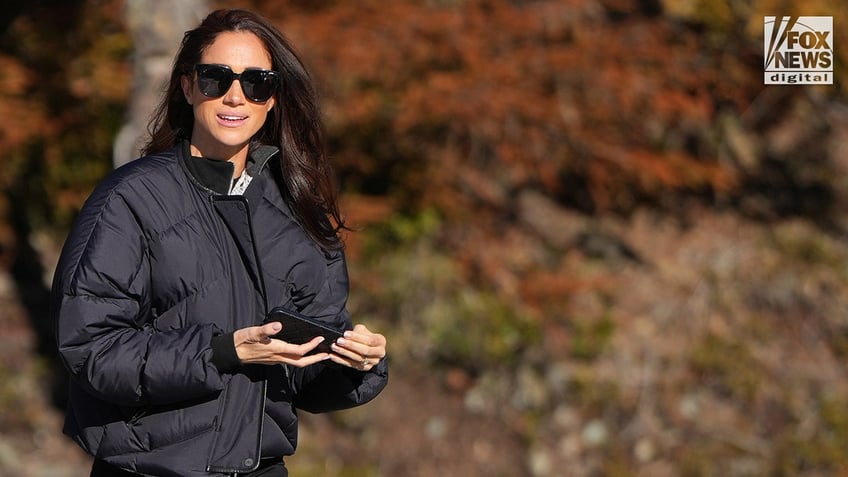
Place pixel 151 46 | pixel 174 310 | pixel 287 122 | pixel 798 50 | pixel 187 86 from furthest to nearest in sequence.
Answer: pixel 798 50 → pixel 151 46 → pixel 287 122 → pixel 187 86 → pixel 174 310

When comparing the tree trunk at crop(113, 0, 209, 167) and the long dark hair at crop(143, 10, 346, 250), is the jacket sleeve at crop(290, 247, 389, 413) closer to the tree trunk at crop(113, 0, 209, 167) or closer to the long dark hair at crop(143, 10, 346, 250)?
the long dark hair at crop(143, 10, 346, 250)

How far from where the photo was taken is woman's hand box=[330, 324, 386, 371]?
226 centimetres

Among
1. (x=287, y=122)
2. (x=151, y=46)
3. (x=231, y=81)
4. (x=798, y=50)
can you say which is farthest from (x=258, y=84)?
(x=798, y=50)

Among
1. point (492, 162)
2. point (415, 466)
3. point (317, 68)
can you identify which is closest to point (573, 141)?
point (492, 162)

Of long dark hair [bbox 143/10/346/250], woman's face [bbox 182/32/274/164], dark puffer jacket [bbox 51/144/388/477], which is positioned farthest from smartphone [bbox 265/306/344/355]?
woman's face [bbox 182/32/274/164]

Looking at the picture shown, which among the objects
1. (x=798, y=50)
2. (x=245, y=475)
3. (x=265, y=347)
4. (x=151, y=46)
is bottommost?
(x=798, y=50)

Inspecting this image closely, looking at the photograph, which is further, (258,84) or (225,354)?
(258,84)

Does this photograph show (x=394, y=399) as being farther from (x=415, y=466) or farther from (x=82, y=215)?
(x=82, y=215)

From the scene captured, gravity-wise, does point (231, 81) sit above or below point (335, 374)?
above

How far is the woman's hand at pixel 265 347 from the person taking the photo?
6.87ft

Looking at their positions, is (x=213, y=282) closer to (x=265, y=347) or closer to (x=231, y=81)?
(x=265, y=347)

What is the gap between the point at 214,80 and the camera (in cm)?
235

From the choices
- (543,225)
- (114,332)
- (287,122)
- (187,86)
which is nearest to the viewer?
(114,332)

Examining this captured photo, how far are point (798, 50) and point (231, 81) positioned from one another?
5672mm
